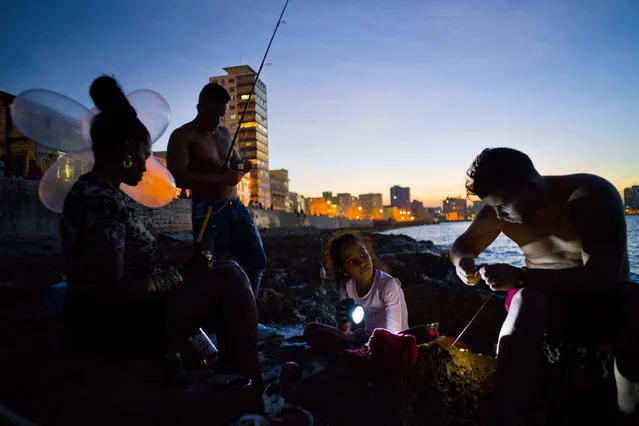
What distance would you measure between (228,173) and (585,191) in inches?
106

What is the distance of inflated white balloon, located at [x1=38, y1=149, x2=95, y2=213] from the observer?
2.56 metres

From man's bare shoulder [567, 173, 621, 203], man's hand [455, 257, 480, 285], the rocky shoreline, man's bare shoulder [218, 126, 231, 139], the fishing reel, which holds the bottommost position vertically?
the rocky shoreline

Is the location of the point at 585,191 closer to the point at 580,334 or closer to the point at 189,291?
the point at 580,334

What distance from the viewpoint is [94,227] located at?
5.12ft

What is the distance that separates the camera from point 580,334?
1.83 m

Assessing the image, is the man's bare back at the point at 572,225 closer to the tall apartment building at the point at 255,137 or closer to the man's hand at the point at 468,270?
the man's hand at the point at 468,270

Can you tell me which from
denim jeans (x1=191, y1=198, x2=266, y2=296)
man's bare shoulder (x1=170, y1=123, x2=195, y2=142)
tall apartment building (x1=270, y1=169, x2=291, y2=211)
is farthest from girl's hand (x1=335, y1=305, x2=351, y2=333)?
tall apartment building (x1=270, y1=169, x2=291, y2=211)

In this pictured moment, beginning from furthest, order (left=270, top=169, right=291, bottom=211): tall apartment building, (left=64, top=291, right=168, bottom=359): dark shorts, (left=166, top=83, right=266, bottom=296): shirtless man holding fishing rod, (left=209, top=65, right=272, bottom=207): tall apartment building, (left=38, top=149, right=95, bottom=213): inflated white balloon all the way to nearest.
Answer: (left=270, top=169, right=291, bottom=211): tall apartment building → (left=209, top=65, right=272, bottom=207): tall apartment building → (left=166, top=83, right=266, bottom=296): shirtless man holding fishing rod → (left=38, top=149, right=95, bottom=213): inflated white balloon → (left=64, top=291, right=168, bottom=359): dark shorts

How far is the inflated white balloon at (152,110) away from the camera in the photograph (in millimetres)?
2990

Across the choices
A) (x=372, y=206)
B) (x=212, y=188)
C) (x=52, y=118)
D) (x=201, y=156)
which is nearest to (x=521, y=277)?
(x=212, y=188)

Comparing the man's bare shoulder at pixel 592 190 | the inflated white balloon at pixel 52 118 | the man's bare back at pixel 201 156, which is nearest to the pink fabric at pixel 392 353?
the man's bare shoulder at pixel 592 190

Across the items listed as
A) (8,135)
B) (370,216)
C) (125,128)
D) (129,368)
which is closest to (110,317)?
(129,368)

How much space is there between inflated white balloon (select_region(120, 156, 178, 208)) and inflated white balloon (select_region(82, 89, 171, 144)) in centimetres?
28

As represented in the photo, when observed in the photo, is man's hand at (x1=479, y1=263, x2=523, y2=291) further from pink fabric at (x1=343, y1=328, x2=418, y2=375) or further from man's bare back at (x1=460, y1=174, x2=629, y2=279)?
pink fabric at (x1=343, y1=328, x2=418, y2=375)
